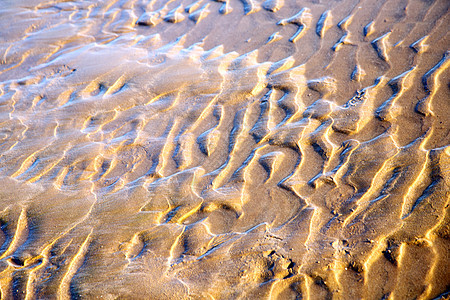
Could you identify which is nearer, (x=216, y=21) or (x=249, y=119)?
(x=249, y=119)

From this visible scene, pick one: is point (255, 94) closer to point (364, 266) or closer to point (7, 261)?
point (364, 266)

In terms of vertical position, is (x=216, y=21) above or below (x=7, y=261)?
above

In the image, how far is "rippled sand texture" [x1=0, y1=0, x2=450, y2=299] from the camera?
2.03 meters

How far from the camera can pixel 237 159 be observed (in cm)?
278

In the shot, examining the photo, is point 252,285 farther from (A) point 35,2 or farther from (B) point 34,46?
Result: (A) point 35,2

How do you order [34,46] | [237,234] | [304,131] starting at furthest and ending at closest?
[34,46] < [304,131] < [237,234]

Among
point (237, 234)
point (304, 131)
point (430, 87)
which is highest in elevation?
point (430, 87)

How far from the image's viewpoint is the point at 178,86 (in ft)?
11.8

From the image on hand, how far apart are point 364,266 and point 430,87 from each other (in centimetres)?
192

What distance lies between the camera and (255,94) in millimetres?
3414

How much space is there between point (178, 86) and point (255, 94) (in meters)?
0.81

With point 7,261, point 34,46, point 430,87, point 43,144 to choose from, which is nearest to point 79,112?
point 43,144

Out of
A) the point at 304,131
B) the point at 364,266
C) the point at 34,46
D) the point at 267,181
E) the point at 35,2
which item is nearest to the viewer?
the point at 364,266

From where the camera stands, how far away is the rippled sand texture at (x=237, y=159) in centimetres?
203
